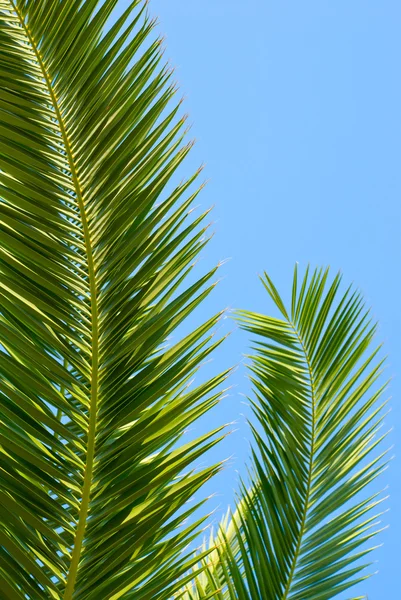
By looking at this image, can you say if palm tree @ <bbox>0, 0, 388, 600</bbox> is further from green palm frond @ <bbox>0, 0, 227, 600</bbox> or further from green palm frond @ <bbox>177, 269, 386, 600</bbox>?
green palm frond @ <bbox>177, 269, 386, 600</bbox>

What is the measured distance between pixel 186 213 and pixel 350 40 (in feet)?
38.5

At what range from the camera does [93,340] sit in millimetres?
1361

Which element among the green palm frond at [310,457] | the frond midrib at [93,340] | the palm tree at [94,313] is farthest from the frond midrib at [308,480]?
the frond midrib at [93,340]

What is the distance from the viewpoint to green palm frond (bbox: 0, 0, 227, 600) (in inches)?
49.2

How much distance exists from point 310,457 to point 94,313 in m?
1.28

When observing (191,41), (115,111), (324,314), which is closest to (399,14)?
→ (191,41)

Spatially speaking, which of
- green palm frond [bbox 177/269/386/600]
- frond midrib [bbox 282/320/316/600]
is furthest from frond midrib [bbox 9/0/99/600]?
frond midrib [bbox 282/320/316/600]

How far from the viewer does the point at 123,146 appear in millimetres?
1440

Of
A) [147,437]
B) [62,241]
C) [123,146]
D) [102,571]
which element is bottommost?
[102,571]

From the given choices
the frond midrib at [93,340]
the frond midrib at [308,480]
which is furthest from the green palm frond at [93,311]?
the frond midrib at [308,480]

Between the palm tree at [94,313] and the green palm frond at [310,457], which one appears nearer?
the palm tree at [94,313]

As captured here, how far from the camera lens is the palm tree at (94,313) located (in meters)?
A: 1.25

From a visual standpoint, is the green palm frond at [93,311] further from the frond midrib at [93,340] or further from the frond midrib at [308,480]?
the frond midrib at [308,480]

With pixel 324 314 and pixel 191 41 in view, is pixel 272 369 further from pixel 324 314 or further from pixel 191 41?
pixel 191 41
